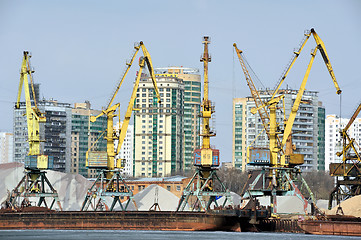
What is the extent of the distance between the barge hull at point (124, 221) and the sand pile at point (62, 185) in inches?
2060

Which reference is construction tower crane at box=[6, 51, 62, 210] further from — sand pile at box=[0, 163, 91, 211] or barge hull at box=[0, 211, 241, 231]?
sand pile at box=[0, 163, 91, 211]

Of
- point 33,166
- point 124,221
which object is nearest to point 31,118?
point 33,166

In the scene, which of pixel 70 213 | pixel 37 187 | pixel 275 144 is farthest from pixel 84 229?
pixel 275 144

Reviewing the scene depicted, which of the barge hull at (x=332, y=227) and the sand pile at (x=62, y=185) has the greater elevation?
the sand pile at (x=62, y=185)

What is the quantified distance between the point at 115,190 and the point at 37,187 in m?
16.1

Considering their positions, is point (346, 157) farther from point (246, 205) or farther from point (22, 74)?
point (22, 74)

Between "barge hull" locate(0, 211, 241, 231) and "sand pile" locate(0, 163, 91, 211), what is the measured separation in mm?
52337

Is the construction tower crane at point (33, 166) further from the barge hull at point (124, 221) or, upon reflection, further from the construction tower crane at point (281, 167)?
the construction tower crane at point (281, 167)

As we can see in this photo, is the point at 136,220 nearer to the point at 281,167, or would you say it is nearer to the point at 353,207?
the point at 281,167

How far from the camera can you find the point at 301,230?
119 meters

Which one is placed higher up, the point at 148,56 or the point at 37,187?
the point at 148,56

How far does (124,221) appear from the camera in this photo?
120375 millimetres

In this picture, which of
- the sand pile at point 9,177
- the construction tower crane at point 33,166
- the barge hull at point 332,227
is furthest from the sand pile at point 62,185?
the barge hull at point 332,227

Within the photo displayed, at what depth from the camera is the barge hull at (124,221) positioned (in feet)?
392
